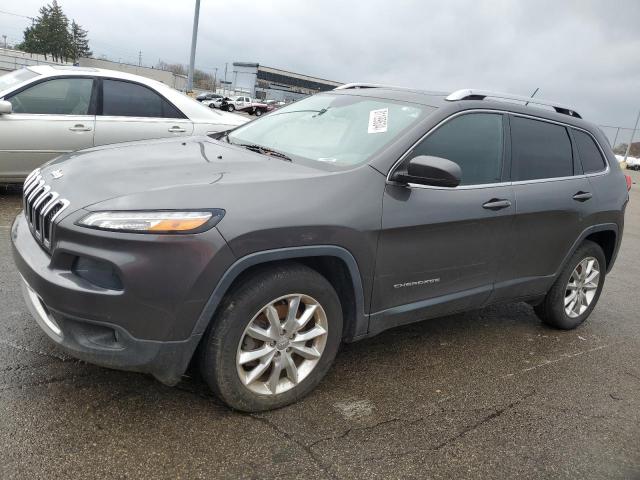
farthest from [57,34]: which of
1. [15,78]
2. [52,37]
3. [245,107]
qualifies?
Result: [15,78]

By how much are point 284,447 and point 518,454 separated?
1177mm

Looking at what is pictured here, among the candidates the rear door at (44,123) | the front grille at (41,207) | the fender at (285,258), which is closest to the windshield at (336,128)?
the fender at (285,258)

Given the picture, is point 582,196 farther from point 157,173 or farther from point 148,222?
point 148,222

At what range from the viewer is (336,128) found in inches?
137

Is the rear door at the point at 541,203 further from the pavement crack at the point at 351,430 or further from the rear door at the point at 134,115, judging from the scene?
the rear door at the point at 134,115

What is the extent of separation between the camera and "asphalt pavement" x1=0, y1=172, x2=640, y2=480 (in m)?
2.43

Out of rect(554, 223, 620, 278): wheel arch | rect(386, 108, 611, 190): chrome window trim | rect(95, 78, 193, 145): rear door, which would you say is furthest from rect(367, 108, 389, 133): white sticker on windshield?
rect(95, 78, 193, 145): rear door

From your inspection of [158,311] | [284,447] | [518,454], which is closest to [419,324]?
[518,454]

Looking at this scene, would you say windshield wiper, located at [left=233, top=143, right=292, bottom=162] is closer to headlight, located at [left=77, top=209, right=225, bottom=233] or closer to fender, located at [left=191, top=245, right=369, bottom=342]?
fender, located at [left=191, top=245, right=369, bottom=342]

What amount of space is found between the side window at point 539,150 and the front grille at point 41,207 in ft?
9.02

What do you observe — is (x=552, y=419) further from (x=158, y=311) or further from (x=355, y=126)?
(x=158, y=311)

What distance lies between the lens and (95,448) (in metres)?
2.42

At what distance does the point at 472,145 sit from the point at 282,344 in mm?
1741

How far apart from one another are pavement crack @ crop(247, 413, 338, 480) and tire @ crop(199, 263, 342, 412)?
53mm
